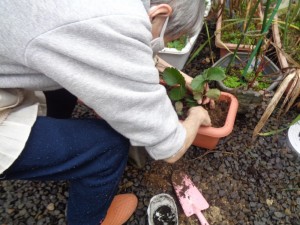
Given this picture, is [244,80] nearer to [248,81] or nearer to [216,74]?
[248,81]

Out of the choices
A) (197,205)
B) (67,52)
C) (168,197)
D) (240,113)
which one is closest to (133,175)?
(168,197)

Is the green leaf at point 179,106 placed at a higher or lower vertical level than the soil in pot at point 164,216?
higher

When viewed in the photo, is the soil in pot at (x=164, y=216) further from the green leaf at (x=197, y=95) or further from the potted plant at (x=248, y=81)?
the potted plant at (x=248, y=81)

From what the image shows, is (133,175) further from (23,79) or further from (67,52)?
(67,52)

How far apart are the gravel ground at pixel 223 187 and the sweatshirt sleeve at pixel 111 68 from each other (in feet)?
2.03

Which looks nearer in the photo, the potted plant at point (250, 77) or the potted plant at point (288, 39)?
the potted plant at point (250, 77)

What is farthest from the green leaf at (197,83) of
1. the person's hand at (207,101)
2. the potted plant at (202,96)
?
the person's hand at (207,101)

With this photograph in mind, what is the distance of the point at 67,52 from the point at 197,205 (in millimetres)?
961

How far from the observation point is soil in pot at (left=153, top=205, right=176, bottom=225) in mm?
1283

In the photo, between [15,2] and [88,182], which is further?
[88,182]

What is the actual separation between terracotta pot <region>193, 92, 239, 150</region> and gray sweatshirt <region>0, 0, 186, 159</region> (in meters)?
0.51

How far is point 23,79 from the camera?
2.71 feet

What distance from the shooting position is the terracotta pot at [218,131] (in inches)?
52.2

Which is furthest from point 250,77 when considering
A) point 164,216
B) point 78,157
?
point 78,157
